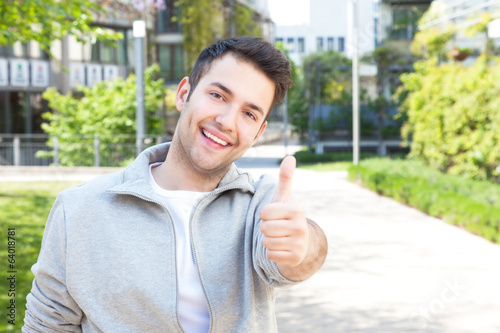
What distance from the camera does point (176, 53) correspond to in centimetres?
3197

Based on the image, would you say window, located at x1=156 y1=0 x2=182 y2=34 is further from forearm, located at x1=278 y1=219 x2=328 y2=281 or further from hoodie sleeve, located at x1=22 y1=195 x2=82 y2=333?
forearm, located at x1=278 y1=219 x2=328 y2=281

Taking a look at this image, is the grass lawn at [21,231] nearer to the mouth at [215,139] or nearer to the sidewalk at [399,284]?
the sidewalk at [399,284]

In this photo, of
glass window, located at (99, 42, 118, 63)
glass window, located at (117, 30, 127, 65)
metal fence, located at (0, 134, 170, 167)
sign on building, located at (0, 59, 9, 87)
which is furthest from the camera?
glass window, located at (117, 30, 127, 65)

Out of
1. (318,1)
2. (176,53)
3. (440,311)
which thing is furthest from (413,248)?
(318,1)

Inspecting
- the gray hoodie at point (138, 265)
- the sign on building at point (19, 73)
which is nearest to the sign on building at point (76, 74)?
the sign on building at point (19, 73)

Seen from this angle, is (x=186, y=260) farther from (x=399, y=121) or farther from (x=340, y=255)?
(x=399, y=121)

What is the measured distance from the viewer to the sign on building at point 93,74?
25.9 m

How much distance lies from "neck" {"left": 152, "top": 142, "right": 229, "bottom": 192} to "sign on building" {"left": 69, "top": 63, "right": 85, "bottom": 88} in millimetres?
24281

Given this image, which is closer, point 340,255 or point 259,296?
point 259,296

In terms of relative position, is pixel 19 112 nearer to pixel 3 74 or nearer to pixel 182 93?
pixel 3 74

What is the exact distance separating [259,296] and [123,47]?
26571mm

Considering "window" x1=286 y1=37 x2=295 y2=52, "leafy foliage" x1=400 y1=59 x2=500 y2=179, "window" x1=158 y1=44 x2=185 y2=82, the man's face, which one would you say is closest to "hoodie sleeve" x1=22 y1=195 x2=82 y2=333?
the man's face

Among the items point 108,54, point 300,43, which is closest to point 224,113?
point 108,54

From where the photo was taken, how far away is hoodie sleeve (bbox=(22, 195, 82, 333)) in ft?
6.15
